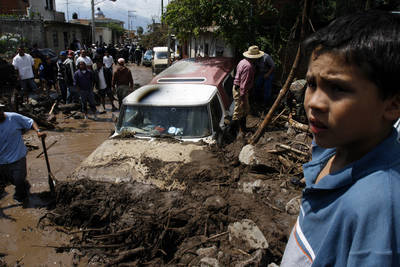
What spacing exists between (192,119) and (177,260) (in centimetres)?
235

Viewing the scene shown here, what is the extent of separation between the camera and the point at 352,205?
31.2 inches

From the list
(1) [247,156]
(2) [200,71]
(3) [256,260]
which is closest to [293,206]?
(3) [256,260]

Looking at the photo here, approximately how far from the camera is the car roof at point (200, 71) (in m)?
5.83

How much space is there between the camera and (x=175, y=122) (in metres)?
4.80

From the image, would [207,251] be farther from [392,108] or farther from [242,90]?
[242,90]

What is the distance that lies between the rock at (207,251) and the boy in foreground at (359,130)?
7.06ft

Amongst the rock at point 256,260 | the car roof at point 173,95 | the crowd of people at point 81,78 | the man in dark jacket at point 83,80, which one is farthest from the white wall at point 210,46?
the rock at point 256,260

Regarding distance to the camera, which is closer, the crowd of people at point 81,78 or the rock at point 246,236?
the rock at point 246,236

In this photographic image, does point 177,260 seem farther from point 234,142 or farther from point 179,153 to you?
point 234,142

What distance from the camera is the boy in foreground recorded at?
0.75m

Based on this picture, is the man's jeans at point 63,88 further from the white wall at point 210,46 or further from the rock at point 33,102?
the white wall at point 210,46

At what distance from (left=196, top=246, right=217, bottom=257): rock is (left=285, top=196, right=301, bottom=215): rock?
3.55ft

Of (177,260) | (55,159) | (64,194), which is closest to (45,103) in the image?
(55,159)

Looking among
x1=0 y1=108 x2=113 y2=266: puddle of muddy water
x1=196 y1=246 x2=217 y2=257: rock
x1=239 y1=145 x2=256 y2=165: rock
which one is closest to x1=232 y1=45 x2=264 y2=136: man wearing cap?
x1=239 y1=145 x2=256 y2=165: rock
